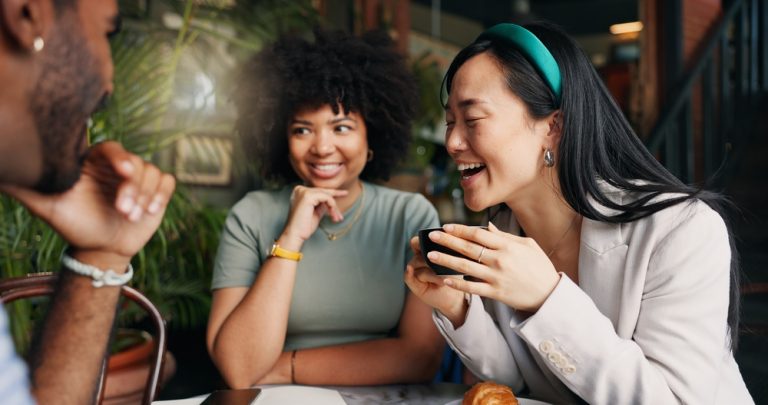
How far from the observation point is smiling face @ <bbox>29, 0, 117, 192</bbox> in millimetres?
446

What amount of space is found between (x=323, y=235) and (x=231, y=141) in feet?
3.06

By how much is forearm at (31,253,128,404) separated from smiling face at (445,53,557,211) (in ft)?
2.51

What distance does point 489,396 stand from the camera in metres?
1.02

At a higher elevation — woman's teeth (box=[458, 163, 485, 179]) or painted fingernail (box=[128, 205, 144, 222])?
woman's teeth (box=[458, 163, 485, 179])

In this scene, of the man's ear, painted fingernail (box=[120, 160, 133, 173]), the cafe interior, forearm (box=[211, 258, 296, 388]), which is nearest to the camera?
the man's ear

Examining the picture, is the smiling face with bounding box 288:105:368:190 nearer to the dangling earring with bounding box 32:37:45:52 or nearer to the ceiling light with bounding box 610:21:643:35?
the dangling earring with bounding box 32:37:45:52

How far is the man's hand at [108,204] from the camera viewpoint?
496 millimetres

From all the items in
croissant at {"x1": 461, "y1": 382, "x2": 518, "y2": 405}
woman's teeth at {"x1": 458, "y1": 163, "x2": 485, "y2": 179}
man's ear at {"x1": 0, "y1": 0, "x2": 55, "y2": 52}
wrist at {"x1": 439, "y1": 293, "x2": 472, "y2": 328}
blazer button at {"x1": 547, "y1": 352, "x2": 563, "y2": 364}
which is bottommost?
croissant at {"x1": 461, "y1": 382, "x2": 518, "y2": 405}

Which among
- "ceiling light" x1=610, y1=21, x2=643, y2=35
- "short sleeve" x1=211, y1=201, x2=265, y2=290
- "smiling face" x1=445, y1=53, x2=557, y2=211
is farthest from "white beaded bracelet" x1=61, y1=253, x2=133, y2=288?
"ceiling light" x1=610, y1=21, x2=643, y2=35

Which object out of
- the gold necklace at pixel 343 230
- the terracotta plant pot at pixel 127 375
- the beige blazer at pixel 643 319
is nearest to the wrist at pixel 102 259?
the beige blazer at pixel 643 319

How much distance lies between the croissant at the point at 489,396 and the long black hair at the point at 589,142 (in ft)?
1.13

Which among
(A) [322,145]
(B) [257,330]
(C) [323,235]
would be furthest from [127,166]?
(C) [323,235]

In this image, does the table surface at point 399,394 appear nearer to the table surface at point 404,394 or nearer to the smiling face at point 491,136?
the table surface at point 404,394

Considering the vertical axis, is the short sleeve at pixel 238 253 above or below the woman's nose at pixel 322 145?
below
